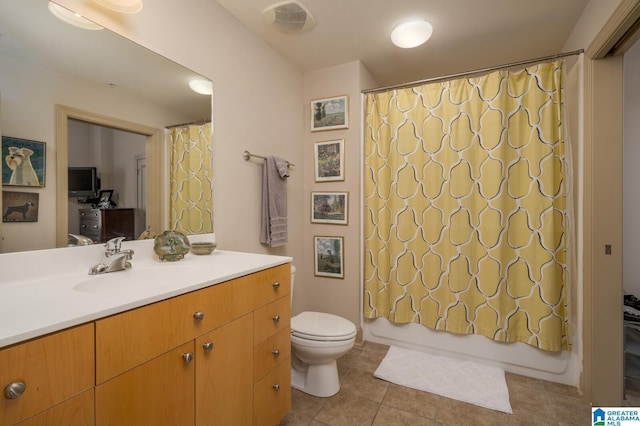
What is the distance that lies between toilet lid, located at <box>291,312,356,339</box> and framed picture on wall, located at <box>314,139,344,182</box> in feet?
3.81

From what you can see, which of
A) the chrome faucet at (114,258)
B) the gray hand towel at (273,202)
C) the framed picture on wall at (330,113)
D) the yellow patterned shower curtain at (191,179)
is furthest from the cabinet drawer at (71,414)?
the framed picture on wall at (330,113)

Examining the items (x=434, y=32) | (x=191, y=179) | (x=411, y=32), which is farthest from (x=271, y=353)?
(x=434, y=32)

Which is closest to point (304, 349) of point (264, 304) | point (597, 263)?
point (264, 304)

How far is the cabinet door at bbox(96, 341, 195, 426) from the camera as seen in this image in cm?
75

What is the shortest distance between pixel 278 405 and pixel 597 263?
193 cm

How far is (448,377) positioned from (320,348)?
97cm

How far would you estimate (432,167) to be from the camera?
2.17m

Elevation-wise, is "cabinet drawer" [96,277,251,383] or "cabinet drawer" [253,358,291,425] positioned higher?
A: "cabinet drawer" [96,277,251,383]

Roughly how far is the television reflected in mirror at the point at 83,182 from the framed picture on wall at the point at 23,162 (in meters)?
0.09

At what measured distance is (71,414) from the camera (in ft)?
2.20

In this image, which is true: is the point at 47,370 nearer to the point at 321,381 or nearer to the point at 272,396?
the point at 272,396

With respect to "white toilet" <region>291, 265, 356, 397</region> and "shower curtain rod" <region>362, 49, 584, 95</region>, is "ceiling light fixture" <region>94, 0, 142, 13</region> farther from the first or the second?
"shower curtain rod" <region>362, 49, 584, 95</region>

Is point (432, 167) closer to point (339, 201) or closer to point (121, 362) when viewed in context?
point (339, 201)

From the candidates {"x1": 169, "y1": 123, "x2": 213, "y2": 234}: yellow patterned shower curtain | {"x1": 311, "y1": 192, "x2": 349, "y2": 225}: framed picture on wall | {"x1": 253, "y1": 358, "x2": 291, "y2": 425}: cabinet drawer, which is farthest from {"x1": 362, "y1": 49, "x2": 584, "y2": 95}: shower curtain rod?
{"x1": 253, "y1": 358, "x2": 291, "y2": 425}: cabinet drawer
